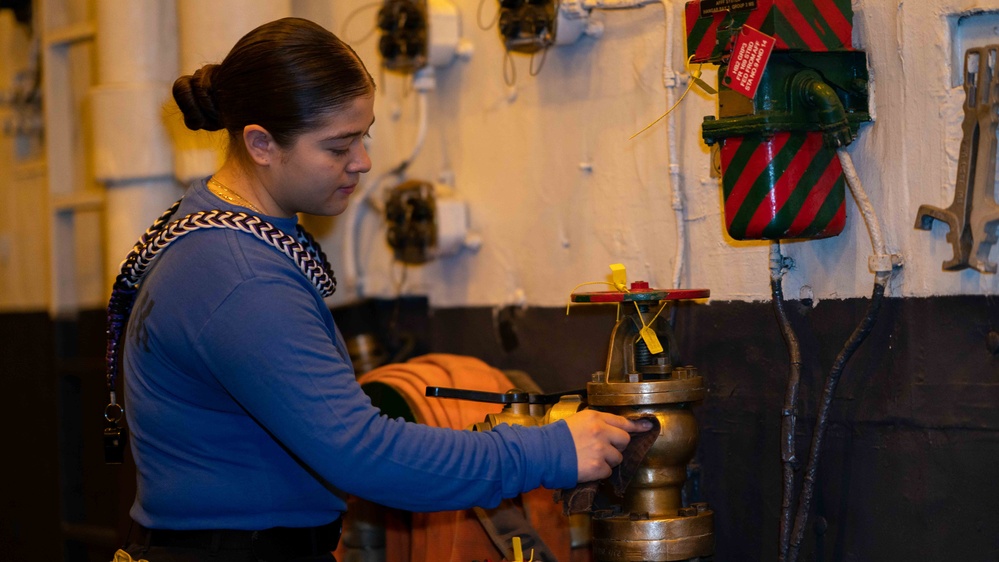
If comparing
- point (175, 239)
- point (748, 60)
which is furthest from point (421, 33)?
point (175, 239)

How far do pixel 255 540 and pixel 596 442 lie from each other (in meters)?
0.61

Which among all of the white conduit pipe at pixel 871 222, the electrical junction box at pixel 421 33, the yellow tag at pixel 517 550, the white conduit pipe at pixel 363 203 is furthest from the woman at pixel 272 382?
the white conduit pipe at pixel 363 203

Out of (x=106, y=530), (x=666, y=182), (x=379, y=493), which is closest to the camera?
(x=379, y=493)

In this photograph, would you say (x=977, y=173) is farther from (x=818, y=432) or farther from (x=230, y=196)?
(x=230, y=196)

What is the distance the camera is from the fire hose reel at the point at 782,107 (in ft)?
6.98

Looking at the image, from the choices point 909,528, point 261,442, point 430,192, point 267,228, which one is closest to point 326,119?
point 267,228

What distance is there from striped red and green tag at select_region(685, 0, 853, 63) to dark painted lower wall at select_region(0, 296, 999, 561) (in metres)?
0.55

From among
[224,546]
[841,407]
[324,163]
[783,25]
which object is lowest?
[224,546]

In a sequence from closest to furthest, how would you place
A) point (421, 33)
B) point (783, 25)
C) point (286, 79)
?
point (286, 79) → point (783, 25) → point (421, 33)

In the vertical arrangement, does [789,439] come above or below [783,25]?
below

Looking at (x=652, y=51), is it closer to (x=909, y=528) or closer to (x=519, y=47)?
(x=519, y=47)

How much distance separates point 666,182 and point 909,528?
3.31ft

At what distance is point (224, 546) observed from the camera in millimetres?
1837

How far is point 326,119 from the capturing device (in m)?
1.84
